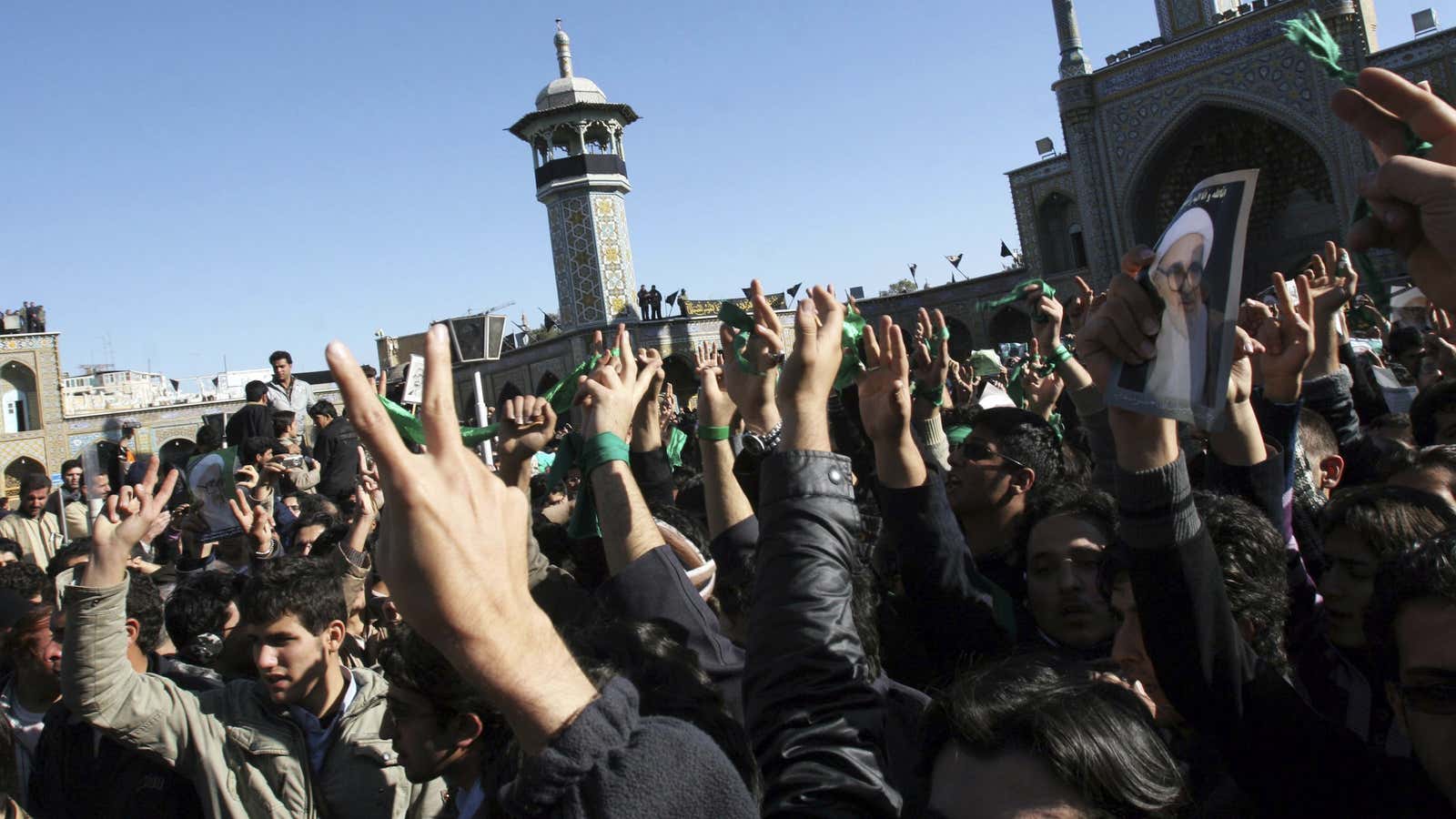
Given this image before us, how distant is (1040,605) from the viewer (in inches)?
102

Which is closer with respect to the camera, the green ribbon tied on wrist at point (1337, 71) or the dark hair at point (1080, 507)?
the green ribbon tied on wrist at point (1337, 71)

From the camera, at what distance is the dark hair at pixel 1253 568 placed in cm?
213

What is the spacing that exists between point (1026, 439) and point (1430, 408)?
204cm

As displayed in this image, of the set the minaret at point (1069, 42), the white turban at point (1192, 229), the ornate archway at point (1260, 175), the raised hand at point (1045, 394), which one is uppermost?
the minaret at point (1069, 42)

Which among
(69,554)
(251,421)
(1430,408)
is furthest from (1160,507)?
(251,421)

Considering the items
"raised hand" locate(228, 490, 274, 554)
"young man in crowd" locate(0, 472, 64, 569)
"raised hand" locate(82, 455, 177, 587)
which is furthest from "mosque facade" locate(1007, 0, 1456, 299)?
"raised hand" locate(82, 455, 177, 587)

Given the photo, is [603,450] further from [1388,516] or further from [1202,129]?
[1202,129]

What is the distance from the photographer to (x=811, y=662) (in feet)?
5.55

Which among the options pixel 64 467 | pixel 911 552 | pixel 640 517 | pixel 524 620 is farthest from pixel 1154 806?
pixel 64 467

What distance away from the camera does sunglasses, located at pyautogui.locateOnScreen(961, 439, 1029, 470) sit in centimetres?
346

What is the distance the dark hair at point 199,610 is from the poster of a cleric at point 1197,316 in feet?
12.1

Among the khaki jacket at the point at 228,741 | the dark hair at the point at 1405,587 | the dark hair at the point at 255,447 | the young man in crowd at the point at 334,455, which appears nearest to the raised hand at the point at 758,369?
the dark hair at the point at 1405,587

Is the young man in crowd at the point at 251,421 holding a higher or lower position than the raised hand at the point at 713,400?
higher

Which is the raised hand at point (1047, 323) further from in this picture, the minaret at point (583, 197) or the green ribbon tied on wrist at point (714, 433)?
the minaret at point (583, 197)
